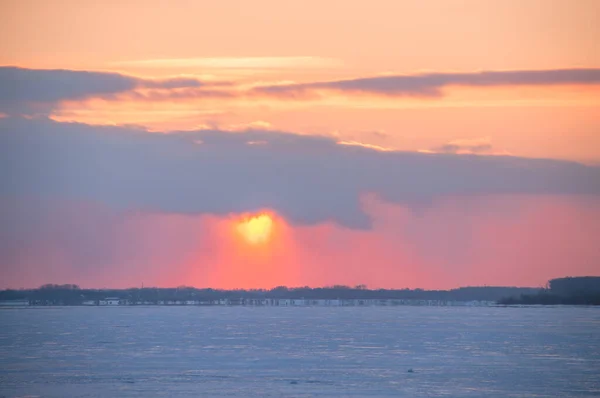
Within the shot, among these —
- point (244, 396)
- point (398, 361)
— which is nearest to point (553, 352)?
point (398, 361)

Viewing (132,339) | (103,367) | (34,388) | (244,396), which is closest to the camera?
(244,396)

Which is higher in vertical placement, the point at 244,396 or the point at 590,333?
the point at 590,333

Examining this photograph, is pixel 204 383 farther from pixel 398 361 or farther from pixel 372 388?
pixel 398 361

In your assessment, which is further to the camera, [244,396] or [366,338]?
[366,338]

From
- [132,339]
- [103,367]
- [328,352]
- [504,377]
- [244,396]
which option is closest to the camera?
[244,396]

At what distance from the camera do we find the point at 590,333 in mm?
96562

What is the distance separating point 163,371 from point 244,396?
11.5 m

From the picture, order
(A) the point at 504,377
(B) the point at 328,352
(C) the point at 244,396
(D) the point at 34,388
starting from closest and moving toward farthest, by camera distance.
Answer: (C) the point at 244,396
(D) the point at 34,388
(A) the point at 504,377
(B) the point at 328,352

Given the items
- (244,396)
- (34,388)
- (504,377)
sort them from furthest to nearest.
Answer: (504,377) < (34,388) < (244,396)

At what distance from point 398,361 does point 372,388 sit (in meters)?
14.1

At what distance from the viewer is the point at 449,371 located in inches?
2151

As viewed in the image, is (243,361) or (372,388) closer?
(372,388)

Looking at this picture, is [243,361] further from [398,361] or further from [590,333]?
[590,333]

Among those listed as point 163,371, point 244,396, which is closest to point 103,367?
point 163,371
